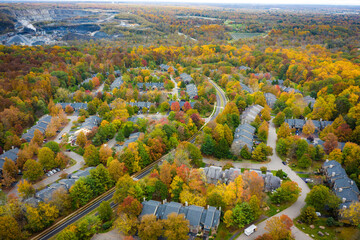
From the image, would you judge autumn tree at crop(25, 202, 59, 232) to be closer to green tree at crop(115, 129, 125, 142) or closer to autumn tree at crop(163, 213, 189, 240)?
autumn tree at crop(163, 213, 189, 240)

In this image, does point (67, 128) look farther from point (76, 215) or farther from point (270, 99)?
point (270, 99)

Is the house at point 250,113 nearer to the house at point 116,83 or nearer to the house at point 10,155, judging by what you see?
the house at point 116,83

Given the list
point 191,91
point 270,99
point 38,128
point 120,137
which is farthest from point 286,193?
point 38,128

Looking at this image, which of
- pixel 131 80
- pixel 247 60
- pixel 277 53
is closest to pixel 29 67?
pixel 131 80

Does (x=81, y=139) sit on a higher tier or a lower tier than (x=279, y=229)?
lower

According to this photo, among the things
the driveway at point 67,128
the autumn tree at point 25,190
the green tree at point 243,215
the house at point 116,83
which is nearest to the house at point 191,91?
the house at point 116,83

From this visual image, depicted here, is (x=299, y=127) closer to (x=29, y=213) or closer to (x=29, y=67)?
(x=29, y=213)
